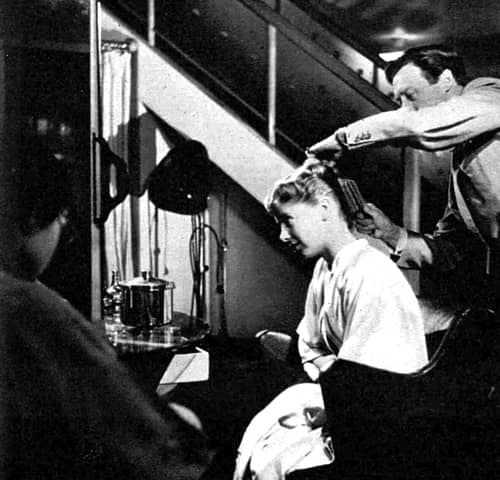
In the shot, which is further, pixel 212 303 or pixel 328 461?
pixel 212 303

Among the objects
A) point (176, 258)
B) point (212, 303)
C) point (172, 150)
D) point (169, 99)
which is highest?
point (169, 99)

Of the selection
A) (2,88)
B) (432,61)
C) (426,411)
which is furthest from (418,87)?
(2,88)

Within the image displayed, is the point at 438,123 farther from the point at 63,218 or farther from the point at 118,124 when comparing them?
the point at 63,218

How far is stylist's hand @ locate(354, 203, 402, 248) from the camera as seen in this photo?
5.65 ft

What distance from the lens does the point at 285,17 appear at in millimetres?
1761

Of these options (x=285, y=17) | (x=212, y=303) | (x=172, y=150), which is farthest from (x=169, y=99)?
(x=212, y=303)

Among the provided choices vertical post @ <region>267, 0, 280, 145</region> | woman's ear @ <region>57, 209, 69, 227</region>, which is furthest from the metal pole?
woman's ear @ <region>57, 209, 69, 227</region>

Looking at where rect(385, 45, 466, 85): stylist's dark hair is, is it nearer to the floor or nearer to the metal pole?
the metal pole

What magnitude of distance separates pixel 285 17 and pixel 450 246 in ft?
2.36

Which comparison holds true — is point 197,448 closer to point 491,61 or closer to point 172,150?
point 172,150

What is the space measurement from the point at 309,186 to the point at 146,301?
1.66 ft

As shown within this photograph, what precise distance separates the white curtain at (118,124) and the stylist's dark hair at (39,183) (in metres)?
0.15

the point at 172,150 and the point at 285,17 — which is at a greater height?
the point at 285,17

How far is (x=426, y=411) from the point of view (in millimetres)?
1716
